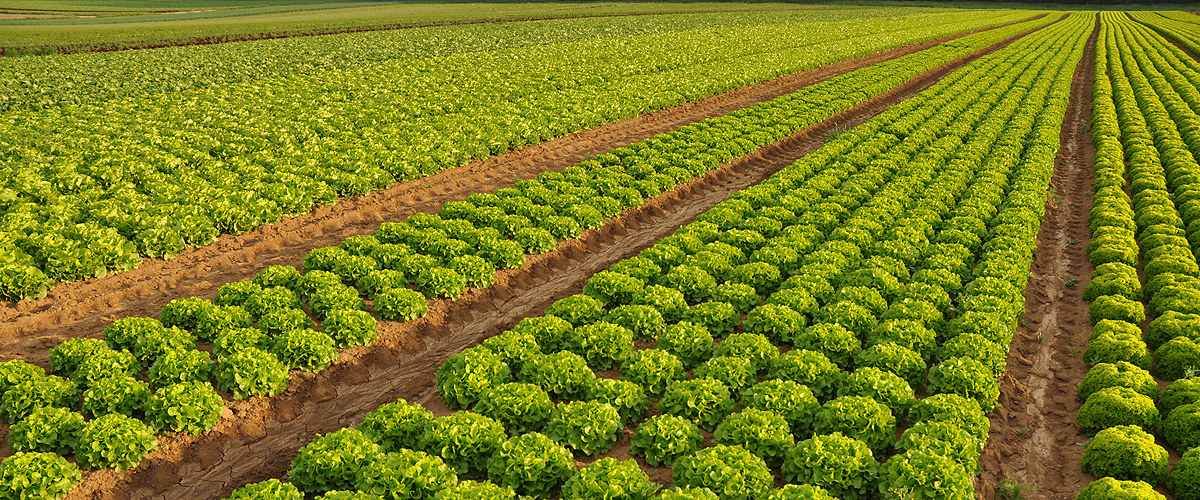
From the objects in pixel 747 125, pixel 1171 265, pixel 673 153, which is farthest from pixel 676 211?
pixel 1171 265

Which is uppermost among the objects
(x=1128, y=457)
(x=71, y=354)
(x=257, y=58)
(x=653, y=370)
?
(x=257, y=58)

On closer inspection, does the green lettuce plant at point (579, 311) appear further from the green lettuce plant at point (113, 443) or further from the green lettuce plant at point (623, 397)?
the green lettuce plant at point (113, 443)

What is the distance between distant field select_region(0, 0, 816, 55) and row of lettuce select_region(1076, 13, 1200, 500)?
73695 millimetres

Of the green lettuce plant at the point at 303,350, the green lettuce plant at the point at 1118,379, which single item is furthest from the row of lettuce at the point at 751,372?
the green lettuce plant at the point at 303,350

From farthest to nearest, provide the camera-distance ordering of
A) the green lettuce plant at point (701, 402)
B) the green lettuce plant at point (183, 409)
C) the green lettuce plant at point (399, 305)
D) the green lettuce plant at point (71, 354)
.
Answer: the green lettuce plant at point (399, 305) < the green lettuce plant at point (71, 354) < the green lettuce plant at point (701, 402) < the green lettuce plant at point (183, 409)

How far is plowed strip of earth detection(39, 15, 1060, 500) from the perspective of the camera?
9.49 meters

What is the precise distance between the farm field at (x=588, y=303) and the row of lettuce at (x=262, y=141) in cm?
14

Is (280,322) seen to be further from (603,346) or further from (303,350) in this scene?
(603,346)

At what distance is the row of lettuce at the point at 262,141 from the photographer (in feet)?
51.3

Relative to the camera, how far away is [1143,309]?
13.5m

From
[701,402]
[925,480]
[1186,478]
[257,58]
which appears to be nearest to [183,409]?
[701,402]

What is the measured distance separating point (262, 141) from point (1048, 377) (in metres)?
23.9

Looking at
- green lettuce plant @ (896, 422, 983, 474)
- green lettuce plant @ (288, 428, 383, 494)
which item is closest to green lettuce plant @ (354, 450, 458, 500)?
green lettuce plant @ (288, 428, 383, 494)

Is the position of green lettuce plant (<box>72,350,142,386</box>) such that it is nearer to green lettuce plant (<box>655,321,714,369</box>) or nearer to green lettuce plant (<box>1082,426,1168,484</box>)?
green lettuce plant (<box>655,321,714,369</box>)
